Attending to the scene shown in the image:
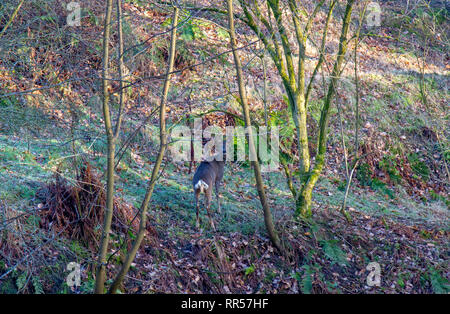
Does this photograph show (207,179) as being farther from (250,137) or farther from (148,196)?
(148,196)

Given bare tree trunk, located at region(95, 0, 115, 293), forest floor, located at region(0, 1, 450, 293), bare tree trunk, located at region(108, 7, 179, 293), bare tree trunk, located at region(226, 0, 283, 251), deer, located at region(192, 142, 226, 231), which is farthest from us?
deer, located at region(192, 142, 226, 231)

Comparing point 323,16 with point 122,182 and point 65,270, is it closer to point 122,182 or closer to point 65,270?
point 122,182

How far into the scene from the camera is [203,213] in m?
9.16

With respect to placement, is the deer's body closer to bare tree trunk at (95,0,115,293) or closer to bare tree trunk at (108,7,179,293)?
bare tree trunk at (108,7,179,293)

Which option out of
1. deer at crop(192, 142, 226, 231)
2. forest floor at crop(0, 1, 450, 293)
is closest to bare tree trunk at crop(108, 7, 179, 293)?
forest floor at crop(0, 1, 450, 293)

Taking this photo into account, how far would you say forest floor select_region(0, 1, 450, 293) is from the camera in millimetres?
6887

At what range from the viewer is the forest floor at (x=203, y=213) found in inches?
271

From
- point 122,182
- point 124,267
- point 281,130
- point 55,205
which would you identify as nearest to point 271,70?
point 281,130

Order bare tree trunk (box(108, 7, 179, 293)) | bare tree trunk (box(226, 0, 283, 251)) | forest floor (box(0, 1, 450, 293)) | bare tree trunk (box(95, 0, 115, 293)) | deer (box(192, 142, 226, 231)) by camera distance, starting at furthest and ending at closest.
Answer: deer (box(192, 142, 226, 231)), forest floor (box(0, 1, 450, 293)), bare tree trunk (box(226, 0, 283, 251)), bare tree trunk (box(108, 7, 179, 293)), bare tree trunk (box(95, 0, 115, 293))

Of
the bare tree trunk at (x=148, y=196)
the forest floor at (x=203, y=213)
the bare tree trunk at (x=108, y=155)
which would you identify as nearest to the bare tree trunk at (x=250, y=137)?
the forest floor at (x=203, y=213)

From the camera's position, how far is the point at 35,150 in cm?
956

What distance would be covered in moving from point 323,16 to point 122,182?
1322cm

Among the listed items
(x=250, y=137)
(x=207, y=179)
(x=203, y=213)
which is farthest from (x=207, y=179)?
(x=250, y=137)
